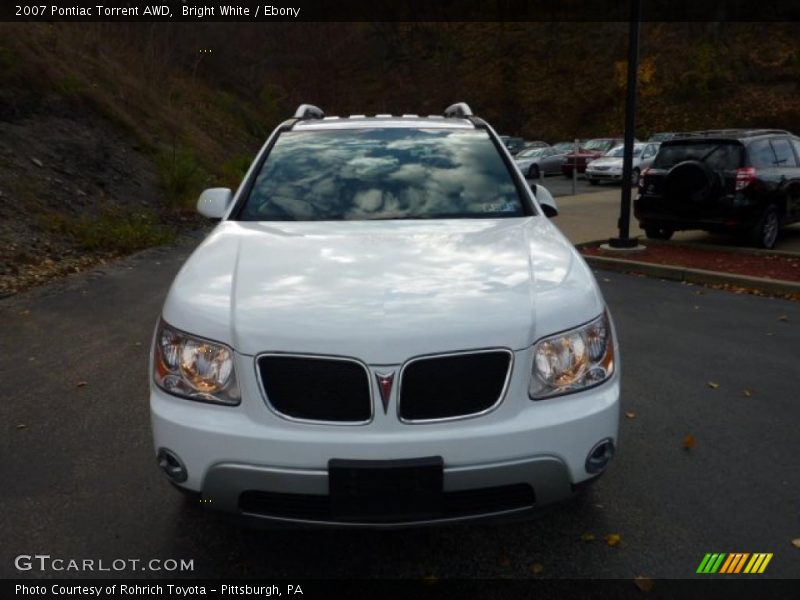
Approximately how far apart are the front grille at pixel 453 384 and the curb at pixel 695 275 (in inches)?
257

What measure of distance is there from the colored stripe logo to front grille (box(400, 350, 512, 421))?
4.03ft

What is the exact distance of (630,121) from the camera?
1067 centimetres

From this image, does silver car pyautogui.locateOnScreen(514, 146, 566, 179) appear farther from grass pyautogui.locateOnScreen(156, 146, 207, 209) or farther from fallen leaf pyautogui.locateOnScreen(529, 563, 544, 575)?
fallen leaf pyautogui.locateOnScreen(529, 563, 544, 575)

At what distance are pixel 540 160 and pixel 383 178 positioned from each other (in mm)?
26863

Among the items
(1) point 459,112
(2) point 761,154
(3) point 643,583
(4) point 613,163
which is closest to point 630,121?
(2) point 761,154

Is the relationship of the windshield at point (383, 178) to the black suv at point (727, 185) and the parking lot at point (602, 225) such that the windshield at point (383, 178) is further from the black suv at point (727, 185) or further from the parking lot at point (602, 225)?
the parking lot at point (602, 225)

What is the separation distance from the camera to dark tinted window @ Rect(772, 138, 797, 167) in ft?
36.0

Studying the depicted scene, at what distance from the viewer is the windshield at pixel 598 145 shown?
3025 centimetres

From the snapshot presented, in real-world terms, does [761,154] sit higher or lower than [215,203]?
lower

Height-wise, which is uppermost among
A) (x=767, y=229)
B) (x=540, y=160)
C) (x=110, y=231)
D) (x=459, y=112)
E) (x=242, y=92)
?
(x=242, y=92)

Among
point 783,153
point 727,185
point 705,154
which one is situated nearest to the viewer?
point 727,185

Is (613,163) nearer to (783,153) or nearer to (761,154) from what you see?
(783,153)

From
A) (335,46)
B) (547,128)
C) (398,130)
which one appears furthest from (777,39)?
(398,130)

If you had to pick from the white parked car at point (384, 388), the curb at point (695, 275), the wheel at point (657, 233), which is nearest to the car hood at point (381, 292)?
the white parked car at point (384, 388)
